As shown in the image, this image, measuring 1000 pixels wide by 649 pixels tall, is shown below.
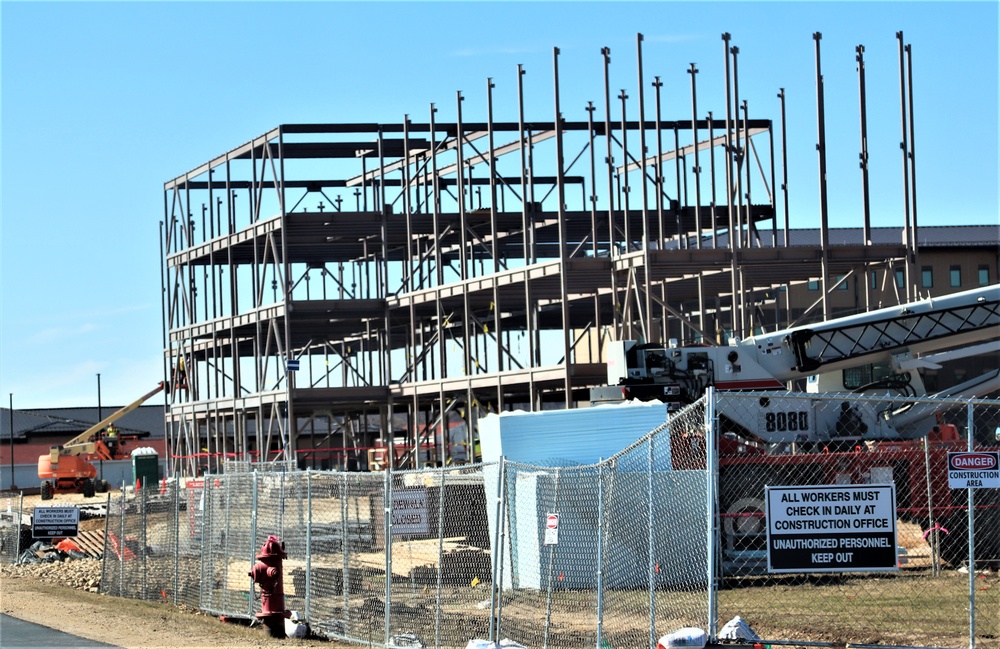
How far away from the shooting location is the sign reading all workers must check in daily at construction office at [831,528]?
1027 cm

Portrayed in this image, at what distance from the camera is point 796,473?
61.4 ft

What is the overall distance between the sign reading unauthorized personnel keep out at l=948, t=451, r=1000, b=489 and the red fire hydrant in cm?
785

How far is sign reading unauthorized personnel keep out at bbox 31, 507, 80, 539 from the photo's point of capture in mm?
25359

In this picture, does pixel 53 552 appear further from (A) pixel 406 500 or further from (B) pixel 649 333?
(A) pixel 406 500

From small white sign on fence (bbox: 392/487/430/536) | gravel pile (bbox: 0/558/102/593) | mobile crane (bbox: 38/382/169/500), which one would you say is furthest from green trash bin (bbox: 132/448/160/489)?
small white sign on fence (bbox: 392/487/430/536)

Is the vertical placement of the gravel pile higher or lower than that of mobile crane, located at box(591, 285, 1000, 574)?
lower

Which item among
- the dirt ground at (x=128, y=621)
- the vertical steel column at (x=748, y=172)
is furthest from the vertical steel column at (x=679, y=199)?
the dirt ground at (x=128, y=621)

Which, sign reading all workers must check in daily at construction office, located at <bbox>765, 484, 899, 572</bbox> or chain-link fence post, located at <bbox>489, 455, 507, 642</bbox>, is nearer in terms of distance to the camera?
sign reading all workers must check in daily at construction office, located at <bbox>765, 484, 899, 572</bbox>

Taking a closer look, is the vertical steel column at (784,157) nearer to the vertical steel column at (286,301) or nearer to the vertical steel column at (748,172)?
the vertical steel column at (748,172)

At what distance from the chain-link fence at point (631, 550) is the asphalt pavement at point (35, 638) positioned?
2.28m

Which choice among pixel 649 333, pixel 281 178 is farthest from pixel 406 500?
pixel 281 178

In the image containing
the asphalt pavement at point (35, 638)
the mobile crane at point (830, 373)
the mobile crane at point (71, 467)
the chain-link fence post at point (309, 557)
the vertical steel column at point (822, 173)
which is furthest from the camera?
the mobile crane at point (71, 467)

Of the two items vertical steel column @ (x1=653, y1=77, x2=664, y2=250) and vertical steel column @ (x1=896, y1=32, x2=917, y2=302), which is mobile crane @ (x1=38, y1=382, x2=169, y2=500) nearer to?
vertical steel column @ (x1=653, y1=77, x2=664, y2=250)

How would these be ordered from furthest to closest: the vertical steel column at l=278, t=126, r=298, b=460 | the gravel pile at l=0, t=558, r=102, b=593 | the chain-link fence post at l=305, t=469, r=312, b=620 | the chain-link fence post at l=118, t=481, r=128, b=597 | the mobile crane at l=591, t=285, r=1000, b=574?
1. the vertical steel column at l=278, t=126, r=298, b=460
2. the gravel pile at l=0, t=558, r=102, b=593
3. the mobile crane at l=591, t=285, r=1000, b=574
4. the chain-link fence post at l=118, t=481, r=128, b=597
5. the chain-link fence post at l=305, t=469, r=312, b=620
